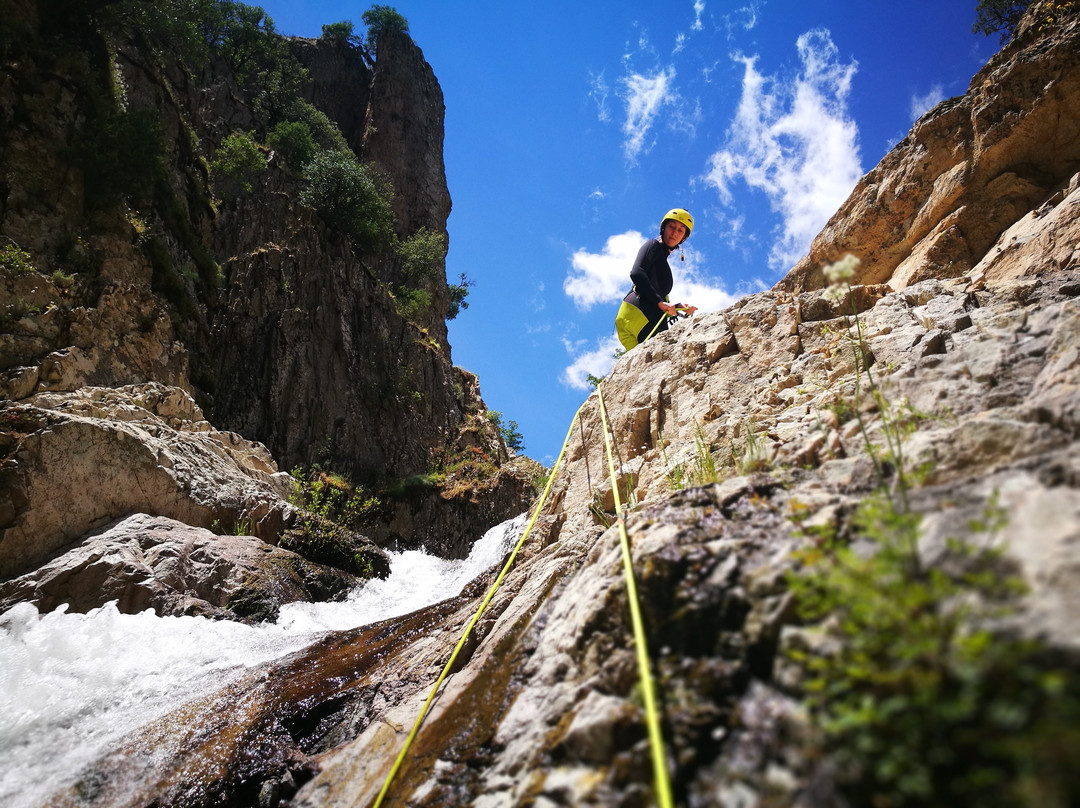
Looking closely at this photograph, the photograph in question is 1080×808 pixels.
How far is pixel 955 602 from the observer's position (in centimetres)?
152

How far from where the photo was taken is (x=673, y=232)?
8430 mm

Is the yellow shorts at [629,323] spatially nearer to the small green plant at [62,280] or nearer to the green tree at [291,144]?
the small green plant at [62,280]

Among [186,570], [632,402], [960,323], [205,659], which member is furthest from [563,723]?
[186,570]

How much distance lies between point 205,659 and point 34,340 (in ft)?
20.0

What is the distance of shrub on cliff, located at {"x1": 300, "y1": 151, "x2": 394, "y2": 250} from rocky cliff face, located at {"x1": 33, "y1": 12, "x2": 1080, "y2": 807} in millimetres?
17820

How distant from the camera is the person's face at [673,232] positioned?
8.40 metres

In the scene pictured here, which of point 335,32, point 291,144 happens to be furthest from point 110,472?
point 335,32

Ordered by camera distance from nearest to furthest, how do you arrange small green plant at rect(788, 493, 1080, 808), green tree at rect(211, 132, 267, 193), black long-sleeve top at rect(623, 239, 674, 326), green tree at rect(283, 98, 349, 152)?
small green plant at rect(788, 493, 1080, 808) → black long-sleeve top at rect(623, 239, 674, 326) → green tree at rect(211, 132, 267, 193) → green tree at rect(283, 98, 349, 152)

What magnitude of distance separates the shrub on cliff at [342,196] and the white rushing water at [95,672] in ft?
55.7

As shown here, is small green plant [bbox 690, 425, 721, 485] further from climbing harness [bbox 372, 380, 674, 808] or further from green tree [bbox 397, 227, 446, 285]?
green tree [bbox 397, 227, 446, 285]

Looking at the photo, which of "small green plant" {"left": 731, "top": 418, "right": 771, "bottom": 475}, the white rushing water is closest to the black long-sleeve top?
"small green plant" {"left": 731, "top": 418, "right": 771, "bottom": 475}

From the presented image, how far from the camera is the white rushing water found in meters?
4.07

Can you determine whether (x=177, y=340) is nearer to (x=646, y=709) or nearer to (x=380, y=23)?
(x=646, y=709)

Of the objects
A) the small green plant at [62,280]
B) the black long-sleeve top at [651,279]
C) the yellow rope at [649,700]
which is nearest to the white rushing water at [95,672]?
the yellow rope at [649,700]
